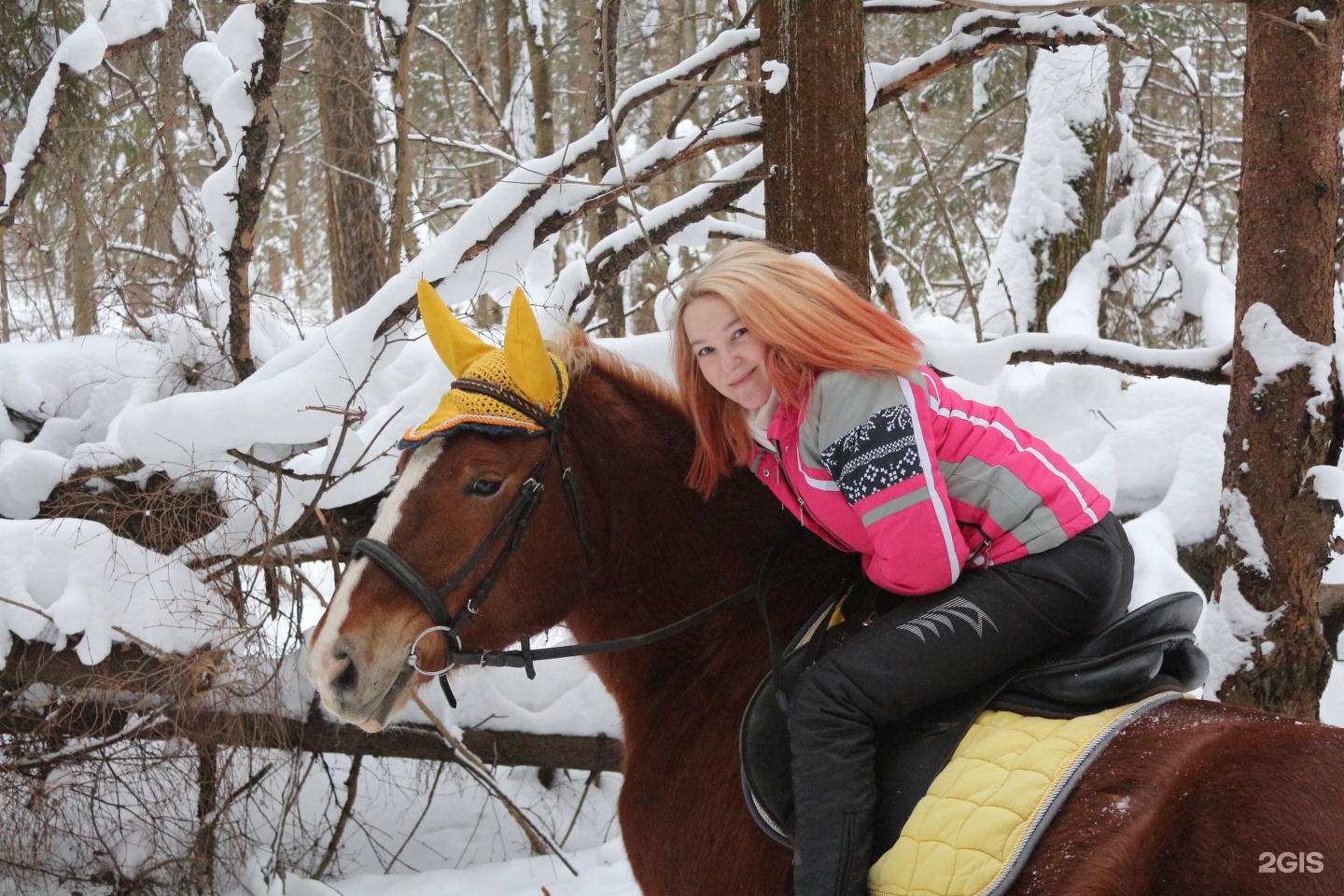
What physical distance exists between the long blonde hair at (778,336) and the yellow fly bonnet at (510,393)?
0.36 metres

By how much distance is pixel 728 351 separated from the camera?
2.28m

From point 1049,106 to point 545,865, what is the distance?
654 cm

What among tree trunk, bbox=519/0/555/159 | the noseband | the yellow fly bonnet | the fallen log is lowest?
the fallen log

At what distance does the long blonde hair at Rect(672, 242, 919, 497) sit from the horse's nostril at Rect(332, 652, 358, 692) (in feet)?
2.88

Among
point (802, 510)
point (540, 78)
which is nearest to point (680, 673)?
point (802, 510)

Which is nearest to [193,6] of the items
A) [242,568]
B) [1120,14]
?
[242,568]

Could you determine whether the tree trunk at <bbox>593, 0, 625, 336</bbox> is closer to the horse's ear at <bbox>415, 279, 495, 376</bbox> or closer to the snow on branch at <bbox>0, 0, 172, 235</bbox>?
the horse's ear at <bbox>415, 279, 495, 376</bbox>

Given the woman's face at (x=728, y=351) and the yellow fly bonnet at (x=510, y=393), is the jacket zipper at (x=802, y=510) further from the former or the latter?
the yellow fly bonnet at (x=510, y=393)

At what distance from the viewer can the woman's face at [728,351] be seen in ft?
7.43

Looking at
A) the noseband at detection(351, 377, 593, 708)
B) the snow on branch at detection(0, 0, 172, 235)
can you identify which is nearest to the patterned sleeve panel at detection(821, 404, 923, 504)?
the noseband at detection(351, 377, 593, 708)

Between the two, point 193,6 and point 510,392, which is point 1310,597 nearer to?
point 510,392

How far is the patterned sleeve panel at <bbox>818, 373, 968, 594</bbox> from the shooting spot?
6.47 ft

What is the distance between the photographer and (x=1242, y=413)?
11.3 ft

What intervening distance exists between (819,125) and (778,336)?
1460mm
